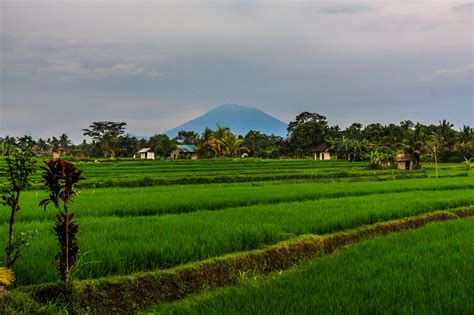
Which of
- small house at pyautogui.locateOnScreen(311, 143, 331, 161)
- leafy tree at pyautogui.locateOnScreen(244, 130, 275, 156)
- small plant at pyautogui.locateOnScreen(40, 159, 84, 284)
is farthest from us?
leafy tree at pyautogui.locateOnScreen(244, 130, 275, 156)

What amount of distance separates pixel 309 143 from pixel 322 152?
4658 mm

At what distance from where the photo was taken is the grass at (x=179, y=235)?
4.68m

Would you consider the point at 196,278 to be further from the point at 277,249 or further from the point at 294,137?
the point at 294,137

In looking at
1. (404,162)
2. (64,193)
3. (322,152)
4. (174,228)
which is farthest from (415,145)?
(64,193)

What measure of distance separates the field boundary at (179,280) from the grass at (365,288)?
0.57 m

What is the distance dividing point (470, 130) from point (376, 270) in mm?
58094

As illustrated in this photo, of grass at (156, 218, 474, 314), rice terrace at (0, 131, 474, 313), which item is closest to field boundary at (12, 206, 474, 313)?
rice terrace at (0, 131, 474, 313)

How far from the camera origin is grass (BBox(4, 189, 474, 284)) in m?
4.68

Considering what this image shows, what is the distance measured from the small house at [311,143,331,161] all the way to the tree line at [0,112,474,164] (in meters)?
0.85

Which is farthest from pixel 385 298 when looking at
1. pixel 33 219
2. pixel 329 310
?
pixel 33 219

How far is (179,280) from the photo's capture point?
4871 mm

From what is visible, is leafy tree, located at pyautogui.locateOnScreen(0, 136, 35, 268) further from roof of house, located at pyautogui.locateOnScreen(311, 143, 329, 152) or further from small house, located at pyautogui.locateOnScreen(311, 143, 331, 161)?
roof of house, located at pyautogui.locateOnScreen(311, 143, 329, 152)

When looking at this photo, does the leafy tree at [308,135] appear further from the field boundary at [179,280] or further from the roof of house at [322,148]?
the field boundary at [179,280]

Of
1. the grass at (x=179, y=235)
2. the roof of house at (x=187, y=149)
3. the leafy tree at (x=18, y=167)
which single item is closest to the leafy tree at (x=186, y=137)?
the roof of house at (x=187, y=149)
